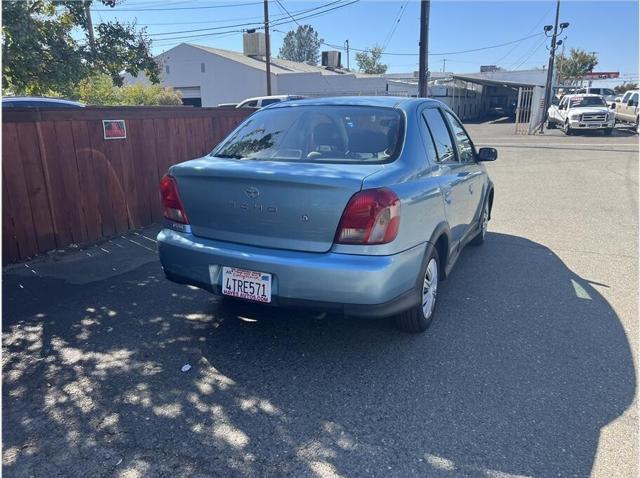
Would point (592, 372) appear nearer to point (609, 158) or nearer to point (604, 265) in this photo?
point (604, 265)

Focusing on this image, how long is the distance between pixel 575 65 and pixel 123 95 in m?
60.8

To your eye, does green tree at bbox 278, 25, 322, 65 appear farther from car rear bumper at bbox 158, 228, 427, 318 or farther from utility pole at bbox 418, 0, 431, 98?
car rear bumper at bbox 158, 228, 427, 318

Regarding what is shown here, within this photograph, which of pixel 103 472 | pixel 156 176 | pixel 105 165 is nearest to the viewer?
pixel 103 472

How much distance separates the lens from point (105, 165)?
A: 593 centimetres

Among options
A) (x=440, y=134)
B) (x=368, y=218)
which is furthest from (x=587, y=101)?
(x=368, y=218)

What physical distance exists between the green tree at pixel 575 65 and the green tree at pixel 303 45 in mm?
40056

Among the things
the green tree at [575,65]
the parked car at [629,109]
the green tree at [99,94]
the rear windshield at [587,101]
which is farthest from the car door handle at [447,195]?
the green tree at [575,65]

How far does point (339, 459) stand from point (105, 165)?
5001mm

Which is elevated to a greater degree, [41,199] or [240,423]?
[41,199]

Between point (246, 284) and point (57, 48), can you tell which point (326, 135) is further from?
point (57, 48)

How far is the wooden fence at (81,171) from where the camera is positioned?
4.98 meters

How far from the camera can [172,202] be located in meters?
3.38

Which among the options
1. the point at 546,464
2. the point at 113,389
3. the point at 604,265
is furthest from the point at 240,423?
the point at 604,265

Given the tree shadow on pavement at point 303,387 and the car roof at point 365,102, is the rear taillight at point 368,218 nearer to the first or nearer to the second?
the tree shadow on pavement at point 303,387
